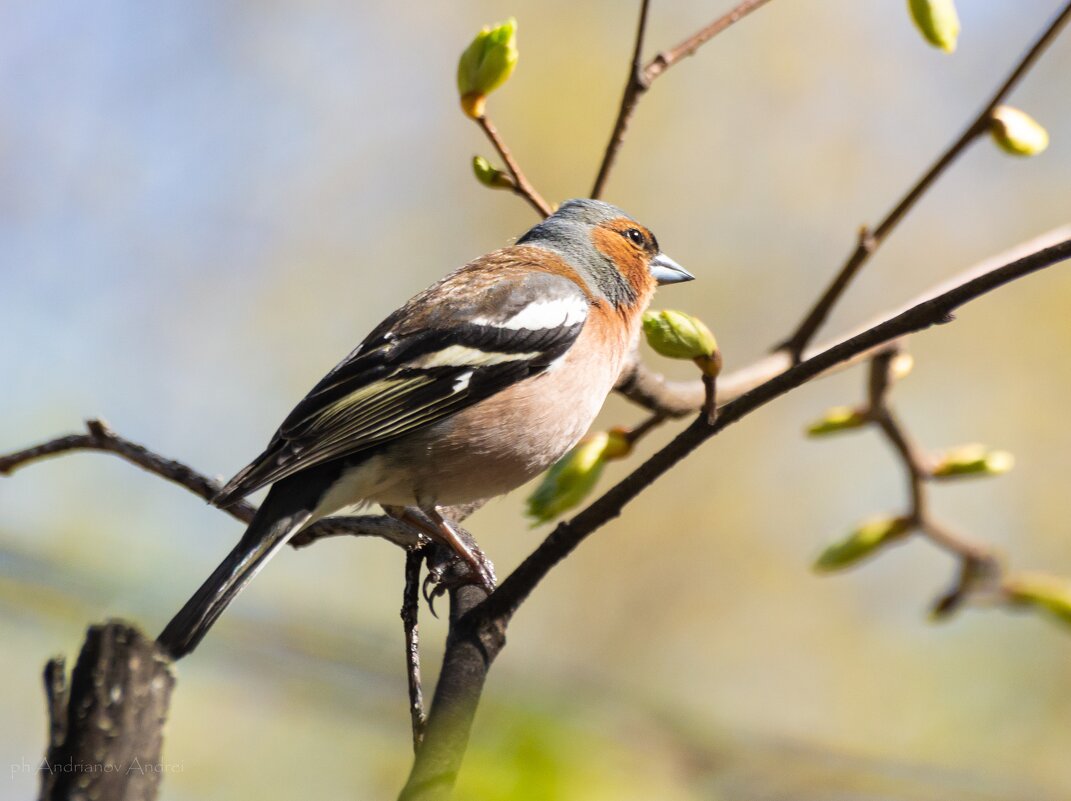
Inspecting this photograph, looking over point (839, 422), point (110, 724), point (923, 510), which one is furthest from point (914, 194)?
point (110, 724)

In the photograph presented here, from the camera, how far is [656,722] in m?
1.78

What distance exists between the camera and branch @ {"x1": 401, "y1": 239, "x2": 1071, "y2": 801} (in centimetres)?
201

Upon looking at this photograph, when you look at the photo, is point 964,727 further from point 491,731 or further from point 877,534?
point 491,731

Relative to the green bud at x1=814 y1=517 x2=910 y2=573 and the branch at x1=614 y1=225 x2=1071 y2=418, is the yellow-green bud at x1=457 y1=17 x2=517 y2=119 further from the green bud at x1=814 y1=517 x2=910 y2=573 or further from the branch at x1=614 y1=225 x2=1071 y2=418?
the green bud at x1=814 y1=517 x2=910 y2=573

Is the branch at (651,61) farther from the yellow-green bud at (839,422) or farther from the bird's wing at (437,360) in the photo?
the yellow-green bud at (839,422)

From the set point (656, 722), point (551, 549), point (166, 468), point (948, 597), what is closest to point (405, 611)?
point (551, 549)

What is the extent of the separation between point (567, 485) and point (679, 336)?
3.03ft

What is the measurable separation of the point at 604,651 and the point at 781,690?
3.92ft

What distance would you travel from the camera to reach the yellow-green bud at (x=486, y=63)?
11.1 feet

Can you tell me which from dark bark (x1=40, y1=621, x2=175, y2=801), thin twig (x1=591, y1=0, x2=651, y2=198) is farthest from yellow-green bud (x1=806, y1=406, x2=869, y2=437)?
dark bark (x1=40, y1=621, x2=175, y2=801)

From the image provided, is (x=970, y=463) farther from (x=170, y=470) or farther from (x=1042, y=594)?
(x=170, y=470)

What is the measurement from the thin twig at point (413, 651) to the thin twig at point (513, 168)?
1293mm

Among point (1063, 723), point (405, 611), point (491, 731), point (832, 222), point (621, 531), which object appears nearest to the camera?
point (491, 731)

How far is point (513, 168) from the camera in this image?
3.57 meters
